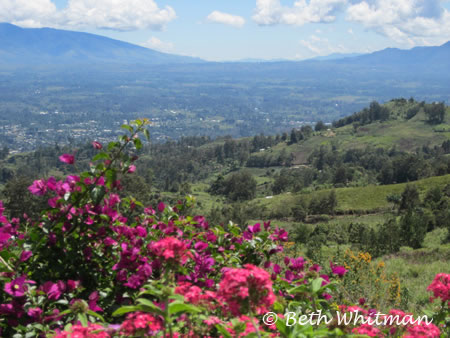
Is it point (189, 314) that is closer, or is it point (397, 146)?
point (189, 314)

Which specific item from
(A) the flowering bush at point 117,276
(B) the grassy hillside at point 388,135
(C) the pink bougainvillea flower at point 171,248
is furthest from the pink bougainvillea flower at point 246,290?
(B) the grassy hillside at point 388,135

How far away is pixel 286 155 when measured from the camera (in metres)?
111

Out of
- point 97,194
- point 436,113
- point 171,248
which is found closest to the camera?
point 171,248

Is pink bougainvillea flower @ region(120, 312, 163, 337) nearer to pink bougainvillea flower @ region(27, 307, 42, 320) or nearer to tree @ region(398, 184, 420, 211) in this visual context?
pink bougainvillea flower @ region(27, 307, 42, 320)

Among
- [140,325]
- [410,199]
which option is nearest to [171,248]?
[140,325]

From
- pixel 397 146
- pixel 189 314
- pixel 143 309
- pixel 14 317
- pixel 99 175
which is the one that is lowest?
pixel 397 146

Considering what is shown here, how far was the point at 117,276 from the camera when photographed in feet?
9.32

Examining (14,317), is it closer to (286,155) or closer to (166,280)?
(166,280)

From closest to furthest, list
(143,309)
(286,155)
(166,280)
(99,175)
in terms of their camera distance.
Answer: (143,309), (166,280), (99,175), (286,155)

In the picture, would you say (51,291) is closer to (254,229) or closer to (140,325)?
(140,325)

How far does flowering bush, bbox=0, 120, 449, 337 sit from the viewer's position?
6.81 feet

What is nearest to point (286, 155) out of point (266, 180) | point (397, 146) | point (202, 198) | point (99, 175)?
point (266, 180)

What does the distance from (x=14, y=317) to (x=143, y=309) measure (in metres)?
1.26

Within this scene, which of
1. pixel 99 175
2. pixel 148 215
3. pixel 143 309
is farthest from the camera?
pixel 148 215
